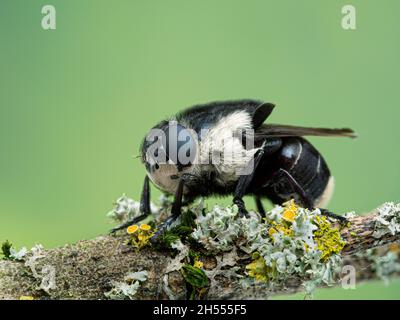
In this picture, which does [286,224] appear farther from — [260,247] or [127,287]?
[127,287]

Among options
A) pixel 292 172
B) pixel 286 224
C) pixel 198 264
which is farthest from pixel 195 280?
pixel 292 172

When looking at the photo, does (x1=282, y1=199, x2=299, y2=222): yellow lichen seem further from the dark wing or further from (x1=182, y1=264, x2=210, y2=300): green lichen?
the dark wing

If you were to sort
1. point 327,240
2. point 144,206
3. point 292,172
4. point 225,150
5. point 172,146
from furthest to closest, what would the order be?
point 292,172, point 144,206, point 225,150, point 172,146, point 327,240

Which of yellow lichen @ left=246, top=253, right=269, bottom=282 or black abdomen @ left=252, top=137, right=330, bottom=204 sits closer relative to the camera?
yellow lichen @ left=246, top=253, right=269, bottom=282

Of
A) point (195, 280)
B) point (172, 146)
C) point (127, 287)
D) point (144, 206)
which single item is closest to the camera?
point (127, 287)

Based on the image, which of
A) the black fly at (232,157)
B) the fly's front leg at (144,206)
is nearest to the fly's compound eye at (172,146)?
the black fly at (232,157)

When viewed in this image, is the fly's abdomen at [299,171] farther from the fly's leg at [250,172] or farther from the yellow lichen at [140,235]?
the yellow lichen at [140,235]

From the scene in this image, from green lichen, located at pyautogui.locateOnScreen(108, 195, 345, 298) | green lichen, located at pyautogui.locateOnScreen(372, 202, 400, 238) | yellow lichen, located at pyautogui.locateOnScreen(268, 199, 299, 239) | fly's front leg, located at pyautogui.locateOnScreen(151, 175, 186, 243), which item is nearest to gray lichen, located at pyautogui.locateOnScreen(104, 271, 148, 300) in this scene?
green lichen, located at pyautogui.locateOnScreen(108, 195, 345, 298)
